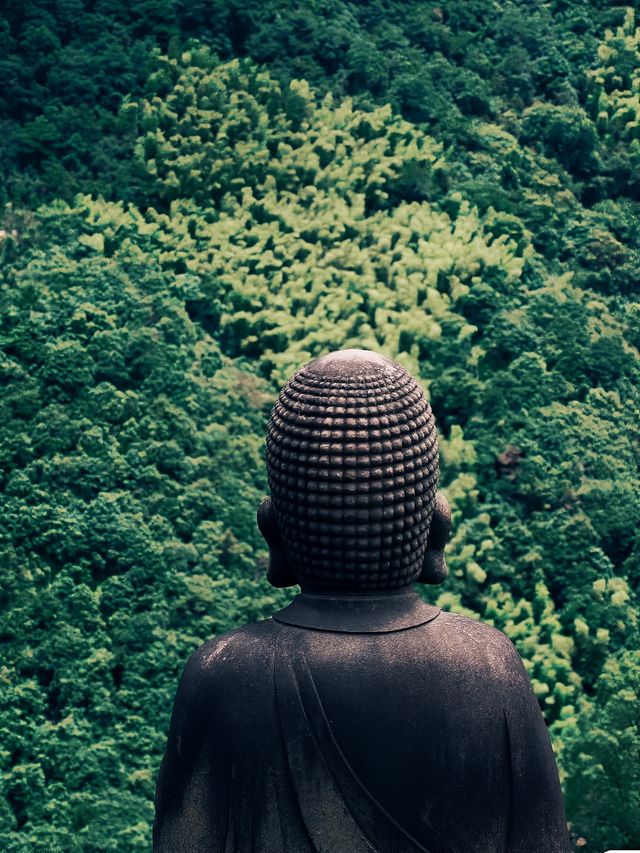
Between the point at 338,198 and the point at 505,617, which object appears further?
the point at 338,198

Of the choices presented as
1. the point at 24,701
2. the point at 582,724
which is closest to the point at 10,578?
the point at 24,701

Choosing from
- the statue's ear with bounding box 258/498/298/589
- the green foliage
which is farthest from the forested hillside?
the statue's ear with bounding box 258/498/298/589

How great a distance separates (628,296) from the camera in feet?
41.3

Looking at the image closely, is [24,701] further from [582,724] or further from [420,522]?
[420,522]

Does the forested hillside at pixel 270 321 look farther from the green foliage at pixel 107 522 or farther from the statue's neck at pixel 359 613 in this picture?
the statue's neck at pixel 359 613

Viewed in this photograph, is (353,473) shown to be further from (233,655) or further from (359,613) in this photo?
(233,655)

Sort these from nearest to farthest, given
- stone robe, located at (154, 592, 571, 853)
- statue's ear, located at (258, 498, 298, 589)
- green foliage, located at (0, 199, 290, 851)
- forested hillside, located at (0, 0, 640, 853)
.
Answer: stone robe, located at (154, 592, 571, 853)
statue's ear, located at (258, 498, 298, 589)
green foliage, located at (0, 199, 290, 851)
forested hillside, located at (0, 0, 640, 853)

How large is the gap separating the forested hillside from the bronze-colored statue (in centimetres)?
650

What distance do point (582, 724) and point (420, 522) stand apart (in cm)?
685

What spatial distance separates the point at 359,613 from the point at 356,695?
8.3 inches

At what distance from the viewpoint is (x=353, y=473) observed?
3967 millimetres

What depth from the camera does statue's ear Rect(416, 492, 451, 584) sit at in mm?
4156

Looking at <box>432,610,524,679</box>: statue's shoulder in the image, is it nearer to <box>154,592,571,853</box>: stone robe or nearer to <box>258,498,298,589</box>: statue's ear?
<box>154,592,571,853</box>: stone robe

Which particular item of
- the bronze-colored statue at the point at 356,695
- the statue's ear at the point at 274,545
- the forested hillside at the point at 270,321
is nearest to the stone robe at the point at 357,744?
the bronze-colored statue at the point at 356,695
